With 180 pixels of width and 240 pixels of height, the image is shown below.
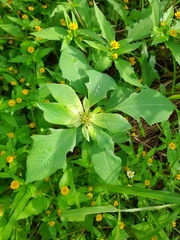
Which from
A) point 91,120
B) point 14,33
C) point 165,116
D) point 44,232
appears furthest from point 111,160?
point 14,33

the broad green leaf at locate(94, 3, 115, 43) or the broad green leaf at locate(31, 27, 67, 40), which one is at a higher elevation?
the broad green leaf at locate(94, 3, 115, 43)

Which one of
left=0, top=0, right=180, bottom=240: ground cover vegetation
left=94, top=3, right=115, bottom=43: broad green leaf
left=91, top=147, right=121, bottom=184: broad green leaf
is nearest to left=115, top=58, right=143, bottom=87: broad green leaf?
left=0, top=0, right=180, bottom=240: ground cover vegetation

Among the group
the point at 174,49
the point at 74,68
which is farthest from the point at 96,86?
the point at 174,49

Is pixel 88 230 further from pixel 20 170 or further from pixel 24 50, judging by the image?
pixel 24 50

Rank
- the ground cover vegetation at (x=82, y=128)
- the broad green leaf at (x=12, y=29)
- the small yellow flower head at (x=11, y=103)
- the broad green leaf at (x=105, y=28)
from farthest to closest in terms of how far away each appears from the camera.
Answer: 1. the broad green leaf at (x=12, y=29)
2. the small yellow flower head at (x=11, y=103)
3. the broad green leaf at (x=105, y=28)
4. the ground cover vegetation at (x=82, y=128)

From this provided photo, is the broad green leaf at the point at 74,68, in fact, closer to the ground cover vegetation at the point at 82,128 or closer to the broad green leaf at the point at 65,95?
the ground cover vegetation at the point at 82,128

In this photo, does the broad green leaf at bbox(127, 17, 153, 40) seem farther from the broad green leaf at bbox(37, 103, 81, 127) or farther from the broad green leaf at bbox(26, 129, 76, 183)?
the broad green leaf at bbox(26, 129, 76, 183)

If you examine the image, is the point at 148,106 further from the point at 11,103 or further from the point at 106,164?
the point at 11,103

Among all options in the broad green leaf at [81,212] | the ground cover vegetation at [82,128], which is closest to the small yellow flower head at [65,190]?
the ground cover vegetation at [82,128]
